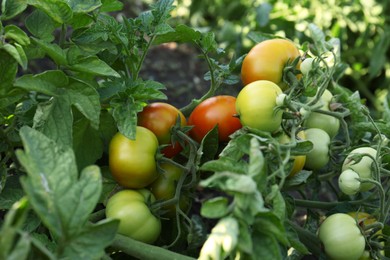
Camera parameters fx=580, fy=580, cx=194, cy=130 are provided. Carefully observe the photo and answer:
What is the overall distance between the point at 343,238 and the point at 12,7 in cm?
75

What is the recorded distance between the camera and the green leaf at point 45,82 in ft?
3.23

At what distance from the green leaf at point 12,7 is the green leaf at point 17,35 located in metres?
0.04

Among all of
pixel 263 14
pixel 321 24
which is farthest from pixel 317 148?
pixel 321 24

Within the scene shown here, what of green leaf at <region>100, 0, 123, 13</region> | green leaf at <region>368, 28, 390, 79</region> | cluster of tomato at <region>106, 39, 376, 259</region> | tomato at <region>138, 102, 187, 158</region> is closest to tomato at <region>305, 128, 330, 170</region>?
cluster of tomato at <region>106, 39, 376, 259</region>

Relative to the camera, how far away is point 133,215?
41.8 inches

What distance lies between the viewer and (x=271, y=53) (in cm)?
119

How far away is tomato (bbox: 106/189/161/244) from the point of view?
106cm

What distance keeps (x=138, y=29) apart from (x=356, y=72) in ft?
4.95

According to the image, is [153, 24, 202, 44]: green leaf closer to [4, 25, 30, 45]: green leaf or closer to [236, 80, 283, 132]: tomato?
[236, 80, 283, 132]: tomato

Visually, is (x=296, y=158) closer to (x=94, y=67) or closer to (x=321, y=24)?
(x=94, y=67)

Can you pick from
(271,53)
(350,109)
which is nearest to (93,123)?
(271,53)

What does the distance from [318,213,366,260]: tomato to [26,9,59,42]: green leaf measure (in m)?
0.65

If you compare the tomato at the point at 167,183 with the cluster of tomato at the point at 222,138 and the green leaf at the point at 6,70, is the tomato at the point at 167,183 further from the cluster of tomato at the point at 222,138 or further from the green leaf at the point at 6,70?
the green leaf at the point at 6,70

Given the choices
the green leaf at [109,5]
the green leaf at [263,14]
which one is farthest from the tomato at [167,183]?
the green leaf at [263,14]
